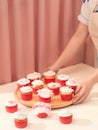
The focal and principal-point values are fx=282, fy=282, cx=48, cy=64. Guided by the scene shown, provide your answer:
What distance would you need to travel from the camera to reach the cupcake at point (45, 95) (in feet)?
3.89

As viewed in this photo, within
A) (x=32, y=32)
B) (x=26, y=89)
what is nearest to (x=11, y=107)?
(x=26, y=89)

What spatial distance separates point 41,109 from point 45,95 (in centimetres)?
9

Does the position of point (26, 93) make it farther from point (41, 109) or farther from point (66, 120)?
point (66, 120)

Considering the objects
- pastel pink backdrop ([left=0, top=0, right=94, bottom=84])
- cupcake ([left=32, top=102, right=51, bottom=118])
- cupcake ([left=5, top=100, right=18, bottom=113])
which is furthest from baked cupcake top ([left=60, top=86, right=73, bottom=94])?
pastel pink backdrop ([left=0, top=0, right=94, bottom=84])

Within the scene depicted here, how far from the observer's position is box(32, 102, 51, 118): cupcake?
1.11 metres

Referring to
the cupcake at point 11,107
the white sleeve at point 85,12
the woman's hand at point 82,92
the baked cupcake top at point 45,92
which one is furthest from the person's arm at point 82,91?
the white sleeve at point 85,12

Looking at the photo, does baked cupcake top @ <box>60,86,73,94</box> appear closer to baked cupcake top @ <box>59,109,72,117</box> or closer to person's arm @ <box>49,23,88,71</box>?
baked cupcake top @ <box>59,109,72,117</box>

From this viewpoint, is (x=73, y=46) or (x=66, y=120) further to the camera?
(x=73, y=46)

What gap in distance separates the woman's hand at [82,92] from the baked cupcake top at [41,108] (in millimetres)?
145

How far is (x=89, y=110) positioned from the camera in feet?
3.91

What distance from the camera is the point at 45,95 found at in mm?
1195

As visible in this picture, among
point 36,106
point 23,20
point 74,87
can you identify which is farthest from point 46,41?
point 36,106

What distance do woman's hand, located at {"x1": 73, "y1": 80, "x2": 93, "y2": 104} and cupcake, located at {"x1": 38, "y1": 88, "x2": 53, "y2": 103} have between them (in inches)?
4.5

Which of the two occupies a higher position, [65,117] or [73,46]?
[73,46]
